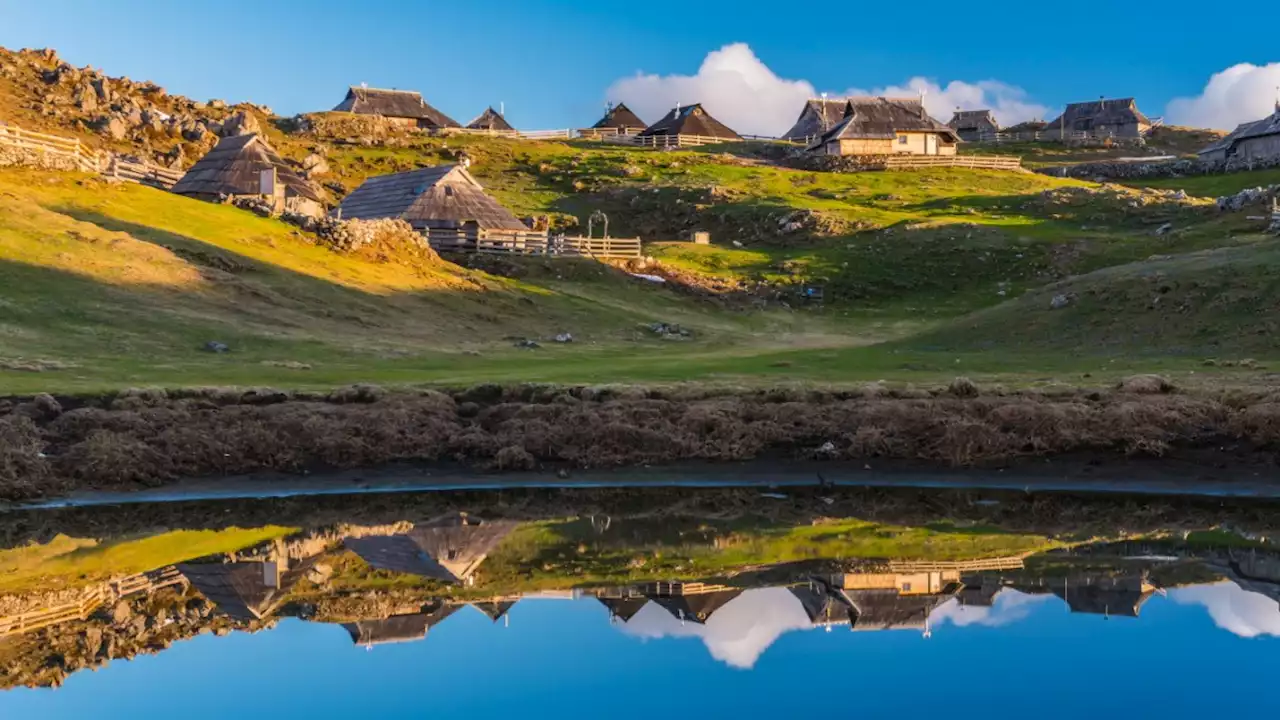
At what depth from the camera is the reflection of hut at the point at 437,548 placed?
22.0 metres

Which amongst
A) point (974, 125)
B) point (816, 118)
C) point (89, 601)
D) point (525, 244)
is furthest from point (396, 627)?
point (974, 125)

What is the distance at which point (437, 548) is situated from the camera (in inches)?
938

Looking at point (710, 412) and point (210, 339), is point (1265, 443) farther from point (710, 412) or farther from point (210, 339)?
point (210, 339)

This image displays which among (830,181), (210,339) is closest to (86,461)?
(210,339)

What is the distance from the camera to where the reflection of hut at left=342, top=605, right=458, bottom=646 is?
1805 centimetres

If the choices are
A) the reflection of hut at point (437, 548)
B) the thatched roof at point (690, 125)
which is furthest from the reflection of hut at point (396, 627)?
the thatched roof at point (690, 125)

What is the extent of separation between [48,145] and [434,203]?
65.6 ft

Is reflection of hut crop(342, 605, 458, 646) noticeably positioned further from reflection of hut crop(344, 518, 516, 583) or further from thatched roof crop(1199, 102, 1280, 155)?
thatched roof crop(1199, 102, 1280, 155)

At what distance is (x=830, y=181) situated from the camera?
346 ft

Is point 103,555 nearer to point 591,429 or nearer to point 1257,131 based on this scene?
point 591,429

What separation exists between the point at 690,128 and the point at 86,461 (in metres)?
109

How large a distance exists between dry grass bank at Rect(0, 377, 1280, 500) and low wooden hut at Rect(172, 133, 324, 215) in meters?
41.6

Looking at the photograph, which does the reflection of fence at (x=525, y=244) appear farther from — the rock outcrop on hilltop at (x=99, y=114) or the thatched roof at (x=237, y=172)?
the rock outcrop on hilltop at (x=99, y=114)

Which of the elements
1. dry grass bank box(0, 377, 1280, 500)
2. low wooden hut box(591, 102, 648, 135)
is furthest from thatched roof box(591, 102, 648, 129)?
dry grass bank box(0, 377, 1280, 500)
